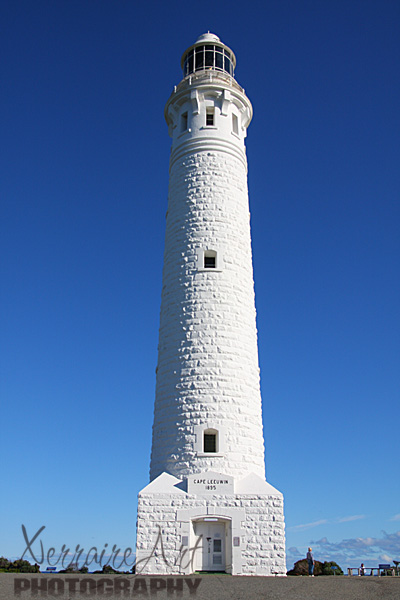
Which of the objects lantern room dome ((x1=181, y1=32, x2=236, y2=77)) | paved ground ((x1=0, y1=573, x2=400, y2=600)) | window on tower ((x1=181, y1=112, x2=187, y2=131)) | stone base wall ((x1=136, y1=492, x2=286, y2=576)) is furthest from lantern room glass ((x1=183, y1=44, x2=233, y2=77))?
paved ground ((x1=0, y1=573, x2=400, y2=600))

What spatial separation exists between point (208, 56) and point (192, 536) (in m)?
24.7

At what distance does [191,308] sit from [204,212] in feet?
15.5

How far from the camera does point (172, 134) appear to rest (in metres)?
29.0

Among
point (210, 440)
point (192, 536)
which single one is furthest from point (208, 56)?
point (192, 536)

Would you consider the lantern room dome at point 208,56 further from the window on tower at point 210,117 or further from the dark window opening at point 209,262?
the dark window opening at point 209,262

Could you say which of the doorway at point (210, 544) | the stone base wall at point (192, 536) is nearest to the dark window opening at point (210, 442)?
the stone base wall at point (192, 536)

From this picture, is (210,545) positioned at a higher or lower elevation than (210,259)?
lower

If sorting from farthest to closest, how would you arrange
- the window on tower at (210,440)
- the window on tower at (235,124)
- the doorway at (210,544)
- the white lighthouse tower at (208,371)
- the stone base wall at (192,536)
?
1. the window on tower at (235,124)
2. the window on tower at (210,440)
3. the doorway at (210,544)
4. the white lighthouse tower at (208,371)
5. the stone base wall at (192,536)

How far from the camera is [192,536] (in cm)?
1956

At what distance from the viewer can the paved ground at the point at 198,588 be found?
13188mm

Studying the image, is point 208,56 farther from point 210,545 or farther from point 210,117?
point 210,545

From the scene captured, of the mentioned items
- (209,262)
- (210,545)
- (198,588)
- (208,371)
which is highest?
(209,262)

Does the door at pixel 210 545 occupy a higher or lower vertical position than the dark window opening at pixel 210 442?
lower

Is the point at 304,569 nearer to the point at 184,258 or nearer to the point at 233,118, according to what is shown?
the point at 184,258
